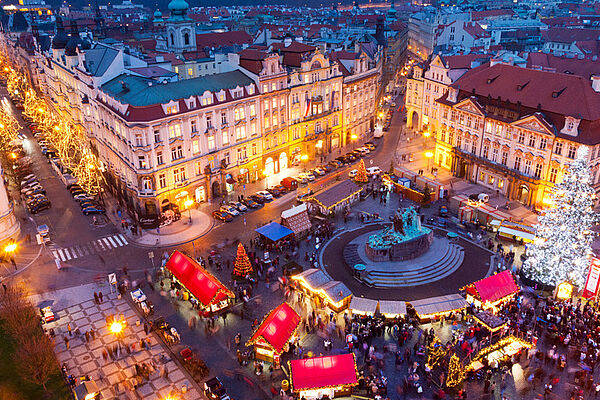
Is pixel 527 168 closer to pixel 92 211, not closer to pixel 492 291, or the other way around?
pixel 492 291

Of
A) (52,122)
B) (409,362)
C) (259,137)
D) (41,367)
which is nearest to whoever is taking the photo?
(41,367)

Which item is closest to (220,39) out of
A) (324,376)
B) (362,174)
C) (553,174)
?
(362,174)

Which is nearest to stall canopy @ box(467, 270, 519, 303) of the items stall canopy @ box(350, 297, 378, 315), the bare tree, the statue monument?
the statue monument

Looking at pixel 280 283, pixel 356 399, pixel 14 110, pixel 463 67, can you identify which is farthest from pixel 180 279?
pixel 14 110

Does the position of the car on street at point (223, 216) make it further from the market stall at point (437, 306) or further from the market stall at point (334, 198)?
the market stall at point (437, 306)

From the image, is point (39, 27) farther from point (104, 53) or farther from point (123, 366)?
point (123, 366)

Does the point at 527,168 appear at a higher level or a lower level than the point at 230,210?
higher
